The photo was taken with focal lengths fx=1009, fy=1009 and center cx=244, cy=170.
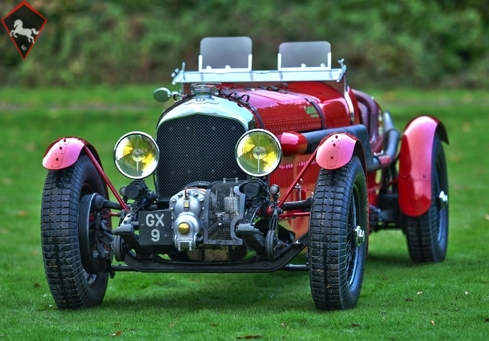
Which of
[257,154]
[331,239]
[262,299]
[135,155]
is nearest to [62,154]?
[135,155]

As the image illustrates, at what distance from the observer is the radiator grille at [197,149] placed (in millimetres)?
7332

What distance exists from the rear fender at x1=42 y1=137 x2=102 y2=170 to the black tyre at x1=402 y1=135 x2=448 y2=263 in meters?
3.48

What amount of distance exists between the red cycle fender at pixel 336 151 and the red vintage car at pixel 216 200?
0.03ft

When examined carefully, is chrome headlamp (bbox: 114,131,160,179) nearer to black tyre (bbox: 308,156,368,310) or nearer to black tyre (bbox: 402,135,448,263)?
black tyre (bbox: 308,156,368,310)

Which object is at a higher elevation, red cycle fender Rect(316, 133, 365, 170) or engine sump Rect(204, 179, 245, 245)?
red cycle fender Rect(316, 133, 365, 170)

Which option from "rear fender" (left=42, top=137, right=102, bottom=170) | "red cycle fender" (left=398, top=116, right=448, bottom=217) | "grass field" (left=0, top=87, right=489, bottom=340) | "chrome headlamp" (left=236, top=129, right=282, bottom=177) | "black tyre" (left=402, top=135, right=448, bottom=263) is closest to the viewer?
"grass field" (left=0, top=87, right=489, bottom=340)

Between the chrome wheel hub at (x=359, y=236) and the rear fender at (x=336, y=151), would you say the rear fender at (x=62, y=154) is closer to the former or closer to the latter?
the rear fender at (x=336, y=151)

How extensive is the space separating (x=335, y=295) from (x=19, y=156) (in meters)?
12.8

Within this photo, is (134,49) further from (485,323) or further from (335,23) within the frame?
(485,323)

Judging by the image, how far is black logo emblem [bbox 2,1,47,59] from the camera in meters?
8.78

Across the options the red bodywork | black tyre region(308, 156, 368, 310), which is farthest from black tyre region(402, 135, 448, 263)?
black tyre region(308, 156, 368, 310)

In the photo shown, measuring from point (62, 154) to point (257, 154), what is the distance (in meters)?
1.41

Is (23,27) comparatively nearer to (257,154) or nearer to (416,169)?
(257,154)

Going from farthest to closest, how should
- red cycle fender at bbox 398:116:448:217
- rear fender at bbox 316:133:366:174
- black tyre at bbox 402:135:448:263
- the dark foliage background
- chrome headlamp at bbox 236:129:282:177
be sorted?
the dark foliage background < black tyre at bbox 402:135:448:263 < red cycle fender at bbox 398:116:448:217 < chrome headlamp at bbox 236:129:282:177 < rear fender at bbox 316:133:366:174
